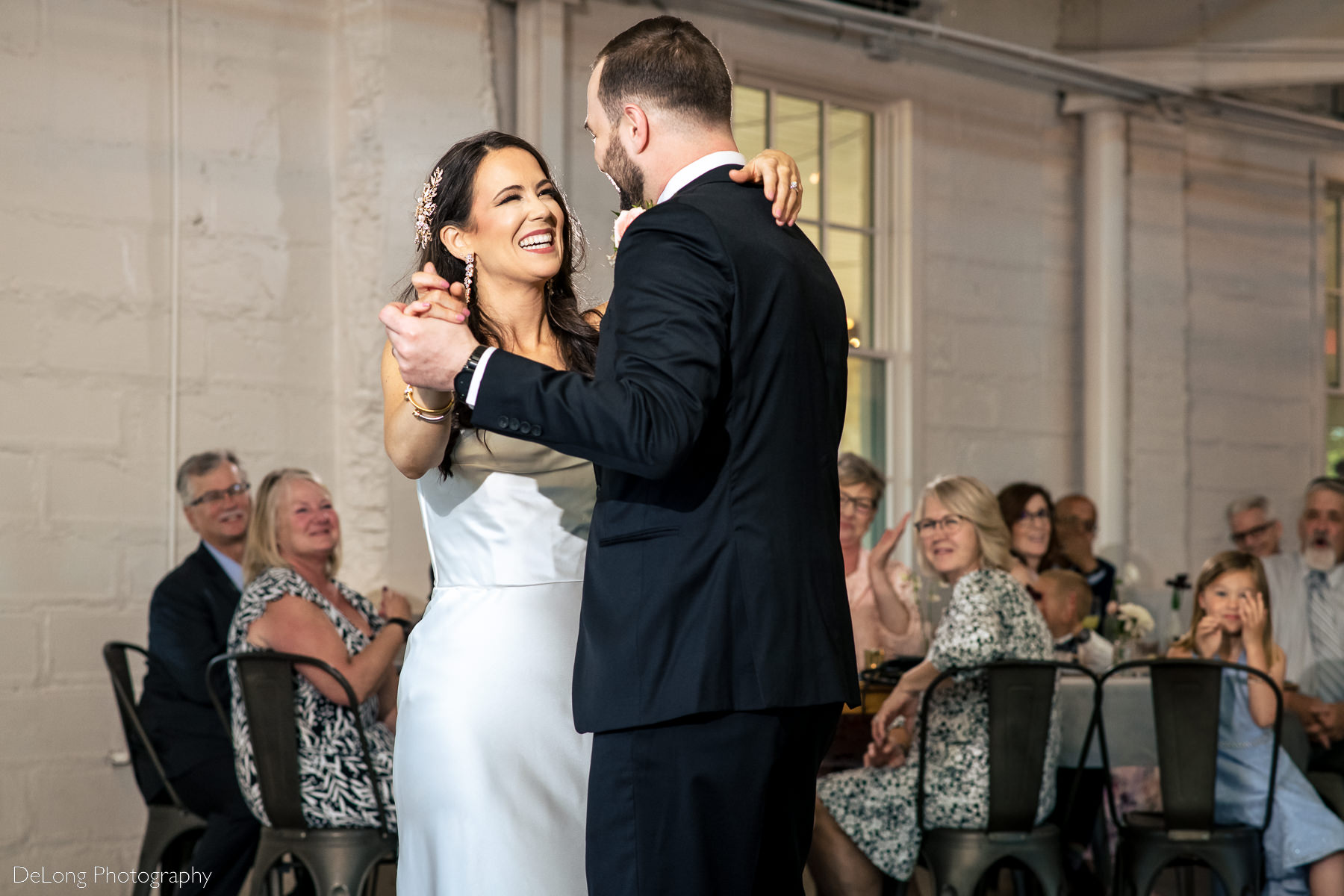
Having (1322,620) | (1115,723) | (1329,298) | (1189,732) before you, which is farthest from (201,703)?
(1329,298)

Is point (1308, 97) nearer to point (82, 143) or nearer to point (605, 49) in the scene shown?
point (82, 143)

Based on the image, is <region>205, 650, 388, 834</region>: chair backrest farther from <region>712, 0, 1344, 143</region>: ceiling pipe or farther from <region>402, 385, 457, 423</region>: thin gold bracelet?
<region>712, 0, 1344, 143</region>: ceiling pipe

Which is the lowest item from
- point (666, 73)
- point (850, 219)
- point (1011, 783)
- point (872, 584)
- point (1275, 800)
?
point (1275, 800)

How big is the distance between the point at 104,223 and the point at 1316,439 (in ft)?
20.9

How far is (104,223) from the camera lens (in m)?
4.80

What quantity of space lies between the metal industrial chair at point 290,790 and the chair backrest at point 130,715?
2.36 ft

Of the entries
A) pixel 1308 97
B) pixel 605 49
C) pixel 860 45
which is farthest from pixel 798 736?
pixel 1308 97

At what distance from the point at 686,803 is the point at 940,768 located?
2.09 metres

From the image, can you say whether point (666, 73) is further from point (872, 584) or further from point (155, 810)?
point (872, 584)

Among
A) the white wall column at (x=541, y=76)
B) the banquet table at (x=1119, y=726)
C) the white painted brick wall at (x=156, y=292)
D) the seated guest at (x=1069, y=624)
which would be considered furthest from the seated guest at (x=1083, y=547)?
the white painted brick wall at (x=156, y=292)

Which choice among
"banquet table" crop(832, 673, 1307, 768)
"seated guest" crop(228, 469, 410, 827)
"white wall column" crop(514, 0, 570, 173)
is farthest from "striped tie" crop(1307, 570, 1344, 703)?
"seated guest" crop(228, 469, 410, 827)

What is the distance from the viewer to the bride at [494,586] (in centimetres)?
219

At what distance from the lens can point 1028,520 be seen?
5883 millimetres

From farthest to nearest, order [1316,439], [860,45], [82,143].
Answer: [1316,439], [860,45], [82,143]
